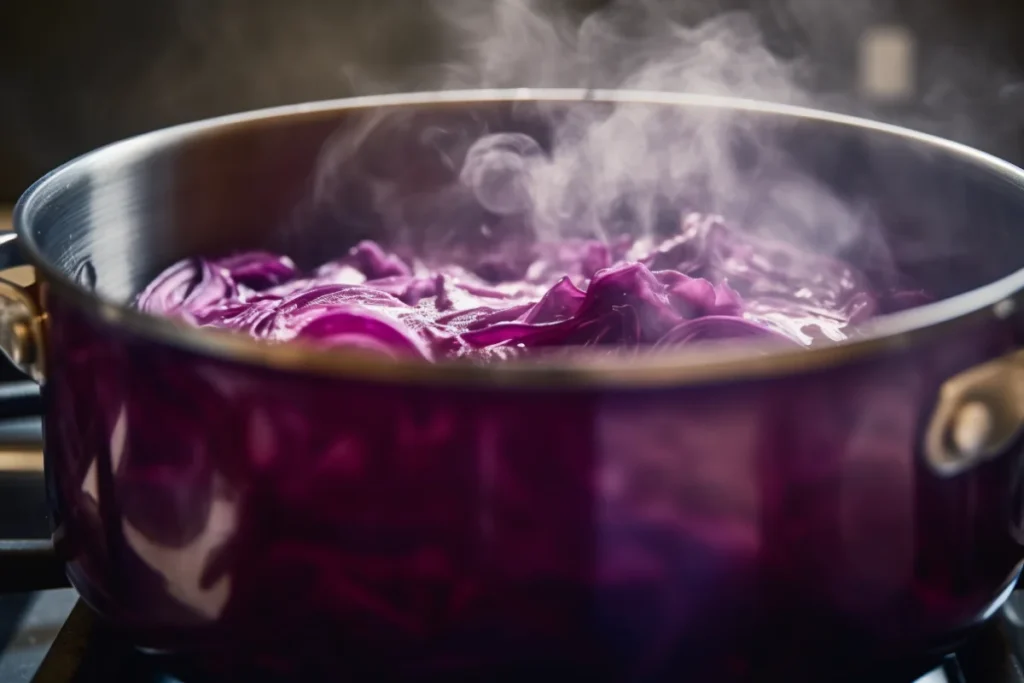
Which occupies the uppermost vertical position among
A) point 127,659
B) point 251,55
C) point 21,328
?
point 251,55

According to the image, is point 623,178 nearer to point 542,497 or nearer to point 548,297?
point 548,297

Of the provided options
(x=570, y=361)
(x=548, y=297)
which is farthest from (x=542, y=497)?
(x=548, y=297)

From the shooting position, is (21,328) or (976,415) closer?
(976,415)

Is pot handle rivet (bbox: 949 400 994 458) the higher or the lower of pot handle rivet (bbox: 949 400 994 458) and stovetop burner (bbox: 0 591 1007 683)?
the higher

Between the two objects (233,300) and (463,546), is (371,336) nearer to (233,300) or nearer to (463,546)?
(463,546)

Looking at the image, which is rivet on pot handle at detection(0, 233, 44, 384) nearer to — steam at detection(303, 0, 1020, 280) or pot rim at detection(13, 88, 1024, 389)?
pot rim at detection(13, 88, 1024, 389)

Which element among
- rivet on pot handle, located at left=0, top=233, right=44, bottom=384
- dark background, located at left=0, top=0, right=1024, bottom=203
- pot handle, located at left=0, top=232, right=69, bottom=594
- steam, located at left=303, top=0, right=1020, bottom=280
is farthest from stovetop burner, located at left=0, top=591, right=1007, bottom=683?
dark background, located at left=0, top=0, right=1024, bottom=203
